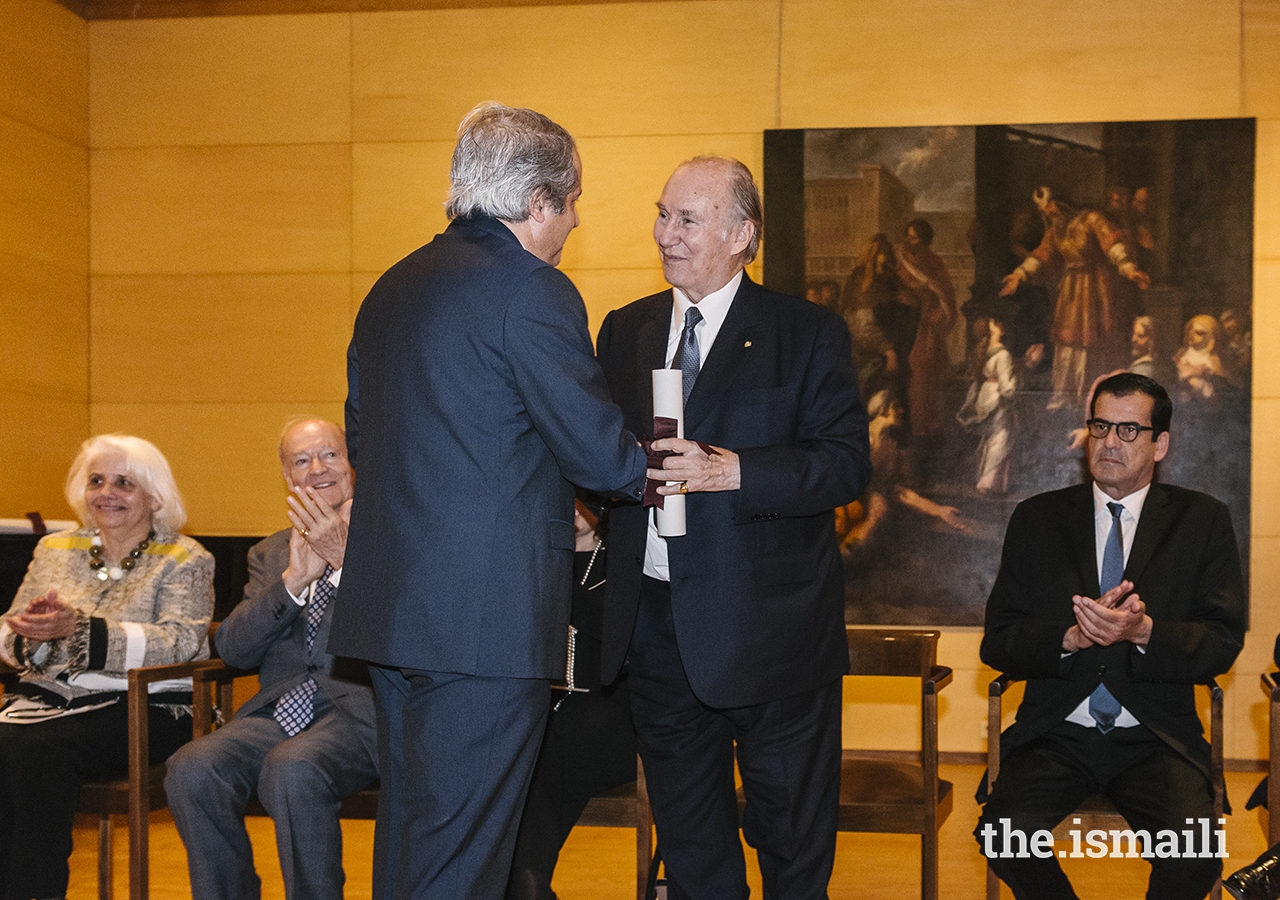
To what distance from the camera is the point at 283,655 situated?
12.0ft

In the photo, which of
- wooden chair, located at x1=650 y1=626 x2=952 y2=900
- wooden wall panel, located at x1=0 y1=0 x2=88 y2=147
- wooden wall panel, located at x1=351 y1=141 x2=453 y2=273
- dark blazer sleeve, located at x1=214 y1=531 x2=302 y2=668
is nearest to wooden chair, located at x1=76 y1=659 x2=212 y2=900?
dark blazer sleeve, located at x1=214 y1=531 x2=302 y2=668

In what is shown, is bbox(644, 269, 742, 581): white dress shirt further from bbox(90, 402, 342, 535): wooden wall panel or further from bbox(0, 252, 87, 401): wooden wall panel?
bbox(0, 252, 87, 401): wooden wall panel

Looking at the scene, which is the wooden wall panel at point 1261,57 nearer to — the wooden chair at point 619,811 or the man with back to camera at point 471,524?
the wooden chair at point 619,811

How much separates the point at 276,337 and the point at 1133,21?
4665 mm

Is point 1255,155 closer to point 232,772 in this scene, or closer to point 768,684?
point 768,684

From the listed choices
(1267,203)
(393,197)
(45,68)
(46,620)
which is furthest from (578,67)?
(46,620)

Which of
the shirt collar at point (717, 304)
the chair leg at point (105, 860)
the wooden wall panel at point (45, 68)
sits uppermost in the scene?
the wooden wall panel at point (45, 68)

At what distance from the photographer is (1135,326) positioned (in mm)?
6047

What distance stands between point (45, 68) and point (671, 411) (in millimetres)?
5245

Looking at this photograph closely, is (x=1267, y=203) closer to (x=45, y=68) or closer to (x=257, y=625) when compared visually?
(x=257, y=625)

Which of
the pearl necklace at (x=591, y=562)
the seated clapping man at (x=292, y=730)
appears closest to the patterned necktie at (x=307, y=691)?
the seated clapping man at (x=292, y=730)

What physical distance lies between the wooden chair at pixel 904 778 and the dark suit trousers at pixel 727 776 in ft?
1.58

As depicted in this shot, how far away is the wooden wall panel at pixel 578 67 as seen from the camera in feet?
21.1

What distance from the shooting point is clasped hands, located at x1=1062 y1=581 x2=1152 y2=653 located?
3178mm
